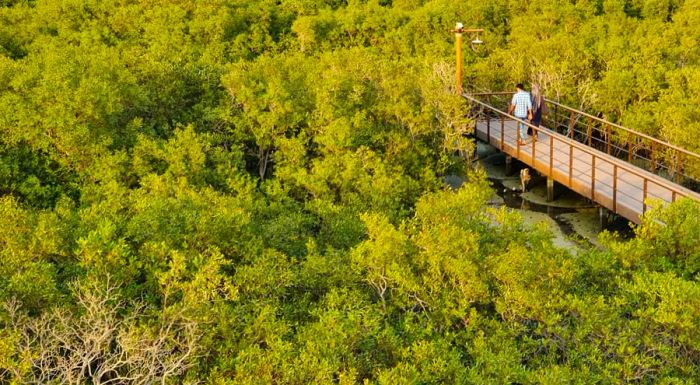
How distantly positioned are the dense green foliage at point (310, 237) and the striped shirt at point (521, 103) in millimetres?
1964

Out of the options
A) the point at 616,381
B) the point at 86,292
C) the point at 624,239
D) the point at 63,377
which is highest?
the point at 86,292

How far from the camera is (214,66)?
1886 cm

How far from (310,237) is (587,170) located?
27.7ft

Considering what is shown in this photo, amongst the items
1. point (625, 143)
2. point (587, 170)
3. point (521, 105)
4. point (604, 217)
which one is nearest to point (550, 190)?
point (587, 170)

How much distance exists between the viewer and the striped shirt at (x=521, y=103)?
58.6 feet

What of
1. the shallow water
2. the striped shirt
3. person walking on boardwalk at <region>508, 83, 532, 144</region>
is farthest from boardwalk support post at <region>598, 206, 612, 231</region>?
the striped shirt

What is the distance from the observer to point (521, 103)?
59.0ft

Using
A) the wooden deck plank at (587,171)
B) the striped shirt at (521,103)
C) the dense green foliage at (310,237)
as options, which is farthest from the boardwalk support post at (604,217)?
the striped shirt at (521,103)

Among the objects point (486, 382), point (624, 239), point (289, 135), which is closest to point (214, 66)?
point (289, 135)

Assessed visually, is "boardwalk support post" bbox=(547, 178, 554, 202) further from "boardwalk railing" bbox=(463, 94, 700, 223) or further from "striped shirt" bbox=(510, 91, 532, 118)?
"striped shirt" bbox=(510, 91, 532, 118)

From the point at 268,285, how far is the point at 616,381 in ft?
13.2

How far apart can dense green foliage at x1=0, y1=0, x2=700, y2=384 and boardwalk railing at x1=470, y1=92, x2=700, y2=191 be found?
522mm

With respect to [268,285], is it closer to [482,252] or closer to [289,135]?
[482,252]

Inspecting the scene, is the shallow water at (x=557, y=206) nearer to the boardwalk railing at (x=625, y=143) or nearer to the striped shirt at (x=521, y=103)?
the boardwalk railing at (x=625, y=143)
